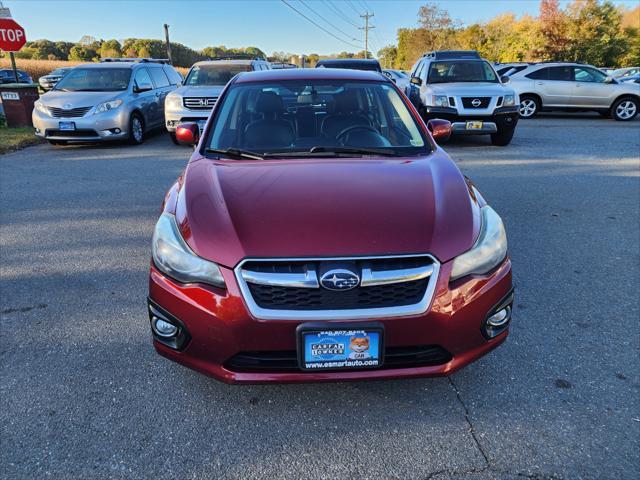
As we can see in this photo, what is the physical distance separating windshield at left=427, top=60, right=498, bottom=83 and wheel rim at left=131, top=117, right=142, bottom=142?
630 centimetres

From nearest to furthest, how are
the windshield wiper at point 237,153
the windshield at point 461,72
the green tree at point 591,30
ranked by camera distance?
the windshield wiper at point 237,153 < the windshield at point 461,72 < the green tree at point 591,30

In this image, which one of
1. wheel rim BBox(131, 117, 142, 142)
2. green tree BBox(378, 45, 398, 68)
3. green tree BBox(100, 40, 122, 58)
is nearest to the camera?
Result: wheel rim BBox(131, 117, 142, 142)

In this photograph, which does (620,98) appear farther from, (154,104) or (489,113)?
(154,104)

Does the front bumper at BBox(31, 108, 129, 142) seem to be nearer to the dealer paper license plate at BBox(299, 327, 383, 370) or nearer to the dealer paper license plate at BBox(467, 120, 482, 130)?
the dealer paper license plate at BBox(467, 120, 482, 130)

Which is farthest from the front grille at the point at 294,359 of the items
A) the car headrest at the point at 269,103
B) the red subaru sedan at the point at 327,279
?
the car headrest at the point at 269,103

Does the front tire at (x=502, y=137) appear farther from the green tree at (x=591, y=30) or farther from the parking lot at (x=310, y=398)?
the green tree at (x=591, y=30)

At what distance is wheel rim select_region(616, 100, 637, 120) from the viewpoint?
534 inches

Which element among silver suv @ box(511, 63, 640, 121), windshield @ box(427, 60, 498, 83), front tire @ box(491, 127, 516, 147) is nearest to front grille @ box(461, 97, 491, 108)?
front tire @ box(491, 127, 516, 147)

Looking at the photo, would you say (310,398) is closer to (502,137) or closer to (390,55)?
(502,137)

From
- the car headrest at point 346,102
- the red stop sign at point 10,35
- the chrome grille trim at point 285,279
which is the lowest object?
the chrome grille trim at point 285,279

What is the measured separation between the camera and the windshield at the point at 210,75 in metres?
10.2

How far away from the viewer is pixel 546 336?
2979mm

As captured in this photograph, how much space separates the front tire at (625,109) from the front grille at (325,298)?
1475 cm

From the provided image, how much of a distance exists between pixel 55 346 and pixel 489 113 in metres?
8.30
